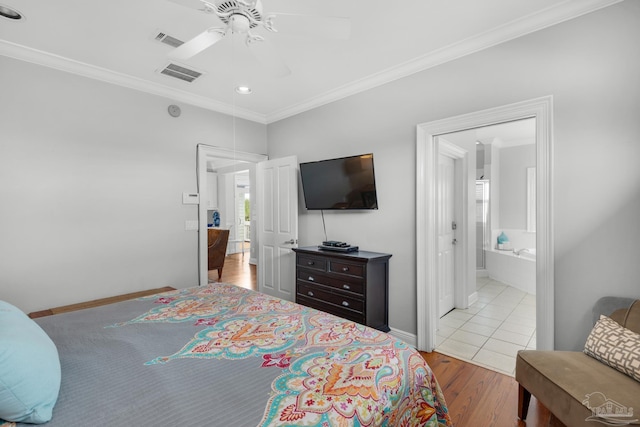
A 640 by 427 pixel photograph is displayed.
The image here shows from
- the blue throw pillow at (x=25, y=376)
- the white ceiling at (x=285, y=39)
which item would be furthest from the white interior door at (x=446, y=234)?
the blue throw pillow at (x=25, y=376)

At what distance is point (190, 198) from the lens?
358 centimetres

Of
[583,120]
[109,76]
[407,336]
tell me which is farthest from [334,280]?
[109,76]

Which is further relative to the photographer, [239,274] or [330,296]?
[239,274]

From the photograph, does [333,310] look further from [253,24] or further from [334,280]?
[253,24]

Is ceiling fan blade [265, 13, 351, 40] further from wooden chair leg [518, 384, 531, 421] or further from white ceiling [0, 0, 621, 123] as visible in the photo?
wooden chair leg [518, 384, 531, 421]

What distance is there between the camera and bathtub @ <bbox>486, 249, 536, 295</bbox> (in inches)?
188

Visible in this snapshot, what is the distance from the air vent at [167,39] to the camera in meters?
2.35

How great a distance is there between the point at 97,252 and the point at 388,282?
9.61ft

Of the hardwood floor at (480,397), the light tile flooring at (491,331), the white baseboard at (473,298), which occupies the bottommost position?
the light tile flooring at (491,331)

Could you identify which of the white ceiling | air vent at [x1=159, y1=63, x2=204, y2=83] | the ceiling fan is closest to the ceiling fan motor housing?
the ceiling fan

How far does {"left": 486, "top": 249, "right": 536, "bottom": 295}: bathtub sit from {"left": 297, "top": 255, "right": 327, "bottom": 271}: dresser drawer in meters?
3.70

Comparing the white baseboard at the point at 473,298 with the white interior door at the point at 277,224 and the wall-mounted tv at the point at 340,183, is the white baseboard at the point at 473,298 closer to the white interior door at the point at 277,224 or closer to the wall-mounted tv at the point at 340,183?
the wall-mounted tv at the point at 340,183

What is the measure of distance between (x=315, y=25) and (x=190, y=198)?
261 cm

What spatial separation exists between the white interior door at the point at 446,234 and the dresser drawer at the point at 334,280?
4.33 ft
